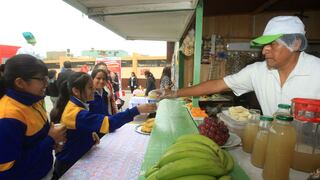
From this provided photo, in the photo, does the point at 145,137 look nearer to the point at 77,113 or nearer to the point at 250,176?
the point at 77,113

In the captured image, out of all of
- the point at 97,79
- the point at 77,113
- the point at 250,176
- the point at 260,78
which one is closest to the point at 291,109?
the point at 250,176

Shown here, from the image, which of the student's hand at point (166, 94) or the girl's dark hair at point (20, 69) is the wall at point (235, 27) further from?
the girl's dark hair at point (20, 69)

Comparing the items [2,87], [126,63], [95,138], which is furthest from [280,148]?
[126,63]

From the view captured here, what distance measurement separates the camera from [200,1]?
9.55ft

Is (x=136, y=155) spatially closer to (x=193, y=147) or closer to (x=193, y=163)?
(x=193, y=147)

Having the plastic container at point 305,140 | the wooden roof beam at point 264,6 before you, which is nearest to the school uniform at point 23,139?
the plastic container at point 305,140

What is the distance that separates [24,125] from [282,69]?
199 centimetres

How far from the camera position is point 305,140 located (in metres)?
1.19

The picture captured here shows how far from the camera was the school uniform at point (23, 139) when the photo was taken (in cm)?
151

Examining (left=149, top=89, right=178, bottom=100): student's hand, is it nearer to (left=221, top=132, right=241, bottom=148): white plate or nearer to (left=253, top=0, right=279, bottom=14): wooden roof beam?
(left=221, top=132, right=241, bottom=148): white plate

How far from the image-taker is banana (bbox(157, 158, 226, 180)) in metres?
0.84

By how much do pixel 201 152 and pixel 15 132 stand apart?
1.23 m

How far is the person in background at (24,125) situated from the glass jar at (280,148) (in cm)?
148

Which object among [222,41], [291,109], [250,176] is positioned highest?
[222,41]
